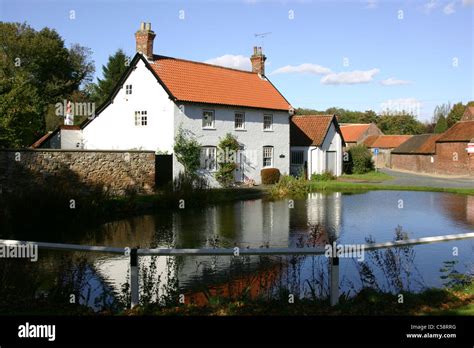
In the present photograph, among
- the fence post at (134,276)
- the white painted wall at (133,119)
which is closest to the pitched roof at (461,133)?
the white painted wall at (133,119)

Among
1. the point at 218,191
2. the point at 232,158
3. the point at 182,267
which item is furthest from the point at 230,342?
the point at 232,158

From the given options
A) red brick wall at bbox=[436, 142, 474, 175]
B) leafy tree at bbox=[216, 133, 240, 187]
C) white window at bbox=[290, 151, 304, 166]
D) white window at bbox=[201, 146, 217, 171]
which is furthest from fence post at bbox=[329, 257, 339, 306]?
red brick wall at bbox=[436, 142, 474, 175]

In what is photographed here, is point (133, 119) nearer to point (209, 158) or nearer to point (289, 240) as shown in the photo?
point (209, 158)

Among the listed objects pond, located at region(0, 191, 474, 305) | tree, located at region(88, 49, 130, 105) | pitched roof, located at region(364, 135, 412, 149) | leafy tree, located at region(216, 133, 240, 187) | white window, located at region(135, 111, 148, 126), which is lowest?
pond, located at region(0, 191, 474, 305)

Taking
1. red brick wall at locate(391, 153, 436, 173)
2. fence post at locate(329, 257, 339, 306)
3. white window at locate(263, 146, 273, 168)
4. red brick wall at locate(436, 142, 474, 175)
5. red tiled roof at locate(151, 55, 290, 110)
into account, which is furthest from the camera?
red brick wall at locate(391, 153, 436, 173)

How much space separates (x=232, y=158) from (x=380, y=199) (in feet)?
34.4

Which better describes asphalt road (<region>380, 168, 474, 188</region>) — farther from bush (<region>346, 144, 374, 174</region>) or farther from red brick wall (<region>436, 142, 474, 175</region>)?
red brick wall (<region>436, 142, 474, 175</region>)

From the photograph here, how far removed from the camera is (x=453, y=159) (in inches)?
1865

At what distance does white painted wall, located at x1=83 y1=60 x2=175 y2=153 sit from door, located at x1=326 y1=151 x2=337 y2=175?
1631 centimetres

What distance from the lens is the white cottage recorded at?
30.0 metres

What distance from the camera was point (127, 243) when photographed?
46.7 ft

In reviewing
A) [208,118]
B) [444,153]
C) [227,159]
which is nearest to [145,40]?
[208,118]

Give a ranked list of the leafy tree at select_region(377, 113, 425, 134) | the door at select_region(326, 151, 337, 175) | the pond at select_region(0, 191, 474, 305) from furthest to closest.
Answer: the leafy tree at select_region(377, 113, 425, 134)
the door at select_region(326, 151, 337, 175)
the pond at select_region(0, 191, 474, 305)

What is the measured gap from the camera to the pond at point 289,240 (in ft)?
28.7
